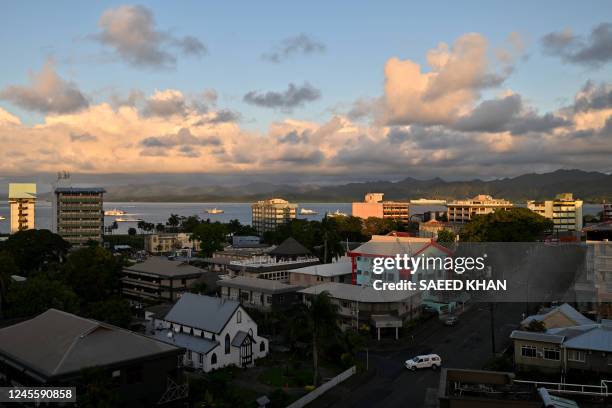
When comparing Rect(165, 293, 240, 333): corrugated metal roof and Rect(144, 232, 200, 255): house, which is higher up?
Rect(165, 293, 240, 333): corrugated metal roof

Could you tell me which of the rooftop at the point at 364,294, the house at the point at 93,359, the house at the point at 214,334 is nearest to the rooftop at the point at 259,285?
the rooftop at the point at 364,294

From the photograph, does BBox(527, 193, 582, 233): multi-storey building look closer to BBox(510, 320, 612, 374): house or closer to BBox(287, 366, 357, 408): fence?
BBox(510, 320, 612, 374): house

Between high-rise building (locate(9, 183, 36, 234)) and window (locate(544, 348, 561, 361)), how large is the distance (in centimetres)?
13261

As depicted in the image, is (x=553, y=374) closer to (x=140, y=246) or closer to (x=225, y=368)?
(x=225, y=368)

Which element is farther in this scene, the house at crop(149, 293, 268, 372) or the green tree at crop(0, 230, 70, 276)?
the green tree at crop(0, 230, 70, 276)

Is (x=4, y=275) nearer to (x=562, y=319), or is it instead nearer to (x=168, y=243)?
(x=562, y=319)

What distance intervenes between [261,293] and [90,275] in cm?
1903

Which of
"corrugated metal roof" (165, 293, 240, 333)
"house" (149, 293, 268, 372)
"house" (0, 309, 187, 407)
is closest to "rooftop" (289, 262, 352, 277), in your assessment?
"corrugated metal roof" (165, 293, 240, 333)

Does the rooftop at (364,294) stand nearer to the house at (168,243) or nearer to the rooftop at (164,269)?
the rooftop at (164,269)

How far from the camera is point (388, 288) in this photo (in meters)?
42.8

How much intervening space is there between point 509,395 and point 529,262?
155ft

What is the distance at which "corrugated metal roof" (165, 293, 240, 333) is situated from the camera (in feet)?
106

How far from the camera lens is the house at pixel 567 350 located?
84.6 ft

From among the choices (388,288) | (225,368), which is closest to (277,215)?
(388,288)
